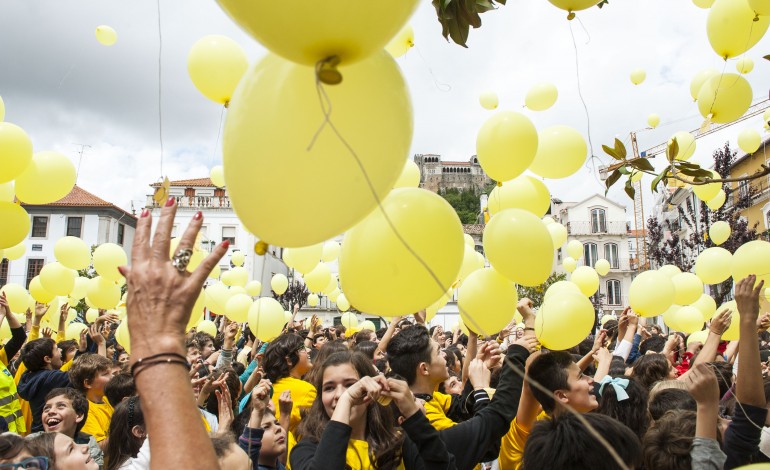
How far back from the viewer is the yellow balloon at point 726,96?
3.08m

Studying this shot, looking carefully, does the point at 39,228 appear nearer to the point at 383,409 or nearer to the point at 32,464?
the point at 32,464

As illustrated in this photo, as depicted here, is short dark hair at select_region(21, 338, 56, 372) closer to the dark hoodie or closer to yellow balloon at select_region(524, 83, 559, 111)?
the dark hoodie

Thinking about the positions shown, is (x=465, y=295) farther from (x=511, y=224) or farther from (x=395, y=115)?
(x=395, y=115)

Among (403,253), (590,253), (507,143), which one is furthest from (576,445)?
(590,253)

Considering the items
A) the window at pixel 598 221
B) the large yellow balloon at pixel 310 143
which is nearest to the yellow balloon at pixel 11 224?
the large yellow balloon at pixel 310 143

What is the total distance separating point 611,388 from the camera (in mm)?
3199

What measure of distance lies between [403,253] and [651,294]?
3.36 metres

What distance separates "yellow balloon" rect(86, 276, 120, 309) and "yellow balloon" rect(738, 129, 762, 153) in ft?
21.9

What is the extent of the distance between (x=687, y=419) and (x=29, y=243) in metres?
42.2

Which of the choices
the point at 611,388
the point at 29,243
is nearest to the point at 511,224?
the point at 611,388

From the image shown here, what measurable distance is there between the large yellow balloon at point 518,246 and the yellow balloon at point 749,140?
2801 millimetres

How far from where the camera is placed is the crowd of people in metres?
1.27

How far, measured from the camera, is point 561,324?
3.10 meters

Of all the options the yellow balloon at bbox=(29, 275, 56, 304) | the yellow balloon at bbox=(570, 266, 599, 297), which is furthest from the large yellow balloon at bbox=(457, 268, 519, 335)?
the yellow balloon at bbox=(29, 275, 56, 304)
